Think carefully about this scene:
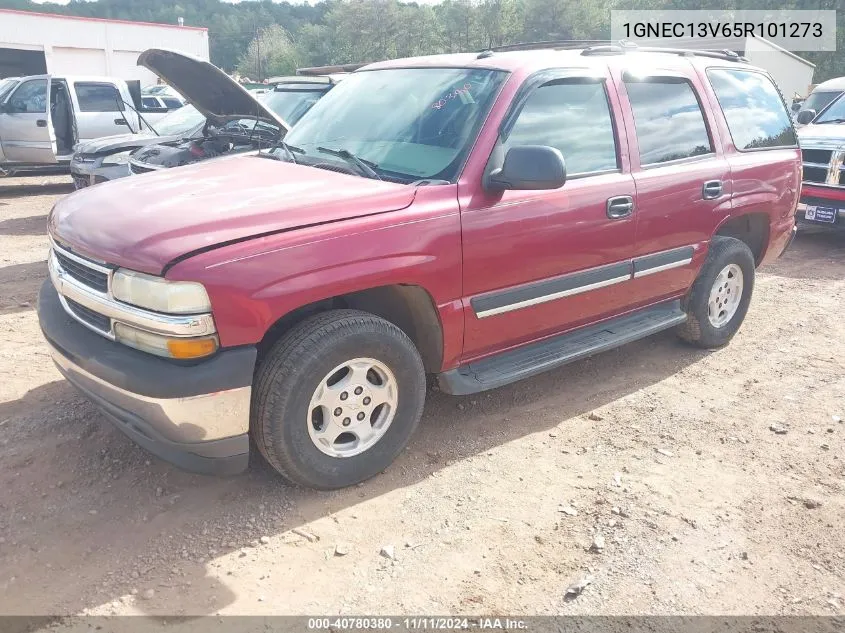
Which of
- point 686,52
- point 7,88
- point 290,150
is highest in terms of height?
point 7,88

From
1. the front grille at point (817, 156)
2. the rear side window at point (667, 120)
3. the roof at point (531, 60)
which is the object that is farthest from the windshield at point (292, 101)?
the front grille at point (817, 156)

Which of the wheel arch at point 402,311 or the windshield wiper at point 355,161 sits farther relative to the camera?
the windshield wiper at point 355,161

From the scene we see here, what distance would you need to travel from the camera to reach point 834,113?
9.50 metres

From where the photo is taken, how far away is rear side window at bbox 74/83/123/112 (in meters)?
11.8

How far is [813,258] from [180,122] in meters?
7.93

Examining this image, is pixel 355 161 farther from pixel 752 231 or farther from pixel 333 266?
pixel 752 231

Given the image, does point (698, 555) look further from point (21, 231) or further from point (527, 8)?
point (527, 8)

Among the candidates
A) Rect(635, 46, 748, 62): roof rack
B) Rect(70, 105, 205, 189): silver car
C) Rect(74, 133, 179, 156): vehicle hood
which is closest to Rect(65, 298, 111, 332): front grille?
Rect(635, 46, 748, 62): roof rack

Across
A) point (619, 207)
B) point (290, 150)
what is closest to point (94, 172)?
point (290, 150)

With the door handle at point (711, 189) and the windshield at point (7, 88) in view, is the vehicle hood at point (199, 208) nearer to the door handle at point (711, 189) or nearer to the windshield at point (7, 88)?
the door handle at point (711, 189)

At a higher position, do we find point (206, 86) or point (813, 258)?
point (206, 86)

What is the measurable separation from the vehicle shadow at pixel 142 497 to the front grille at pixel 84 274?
3.10 feet

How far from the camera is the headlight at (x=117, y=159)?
7.52 metres

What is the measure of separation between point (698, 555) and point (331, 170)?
8.01ft
